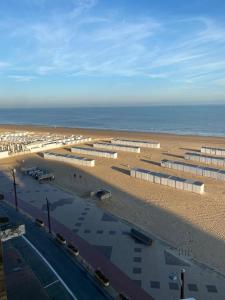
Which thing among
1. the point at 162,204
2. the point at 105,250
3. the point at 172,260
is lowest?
the point at 172,260

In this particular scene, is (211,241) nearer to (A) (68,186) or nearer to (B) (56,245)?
(B) (56,245)

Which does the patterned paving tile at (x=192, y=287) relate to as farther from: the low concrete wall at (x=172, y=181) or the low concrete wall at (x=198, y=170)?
the low concrete wall at (x=198, y=170)

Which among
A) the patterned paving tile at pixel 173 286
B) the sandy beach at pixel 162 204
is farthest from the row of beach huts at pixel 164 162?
the patterned paving tile at pixel 173 286

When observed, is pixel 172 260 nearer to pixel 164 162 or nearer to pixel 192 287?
pixel 192 287

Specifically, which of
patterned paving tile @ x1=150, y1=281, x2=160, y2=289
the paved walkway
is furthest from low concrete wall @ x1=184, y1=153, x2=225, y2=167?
patterned paving tile @ x1=150, y1=281, x2=160, y2=289

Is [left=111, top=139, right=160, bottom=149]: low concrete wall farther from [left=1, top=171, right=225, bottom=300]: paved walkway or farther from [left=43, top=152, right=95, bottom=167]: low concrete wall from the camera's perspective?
[left=1, top=171, right=225, bottom=300]: paved walkway

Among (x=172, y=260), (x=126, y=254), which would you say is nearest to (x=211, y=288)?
(x=172, y=260)
